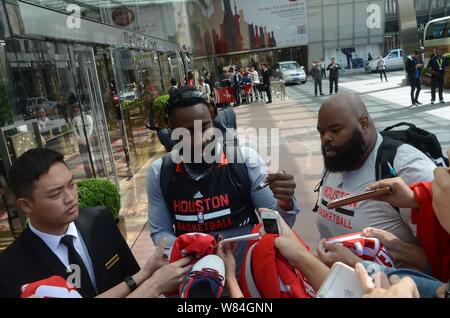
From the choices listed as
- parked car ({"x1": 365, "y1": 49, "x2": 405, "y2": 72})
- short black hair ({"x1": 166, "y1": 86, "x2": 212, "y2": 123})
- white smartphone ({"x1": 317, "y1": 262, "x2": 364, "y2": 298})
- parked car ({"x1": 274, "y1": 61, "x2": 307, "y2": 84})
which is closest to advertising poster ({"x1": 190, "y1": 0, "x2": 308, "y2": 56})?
parked car ({"x1": 274, "y1": 61, "x2": 307, "y2": 84})

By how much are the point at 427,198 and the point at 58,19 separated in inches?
184

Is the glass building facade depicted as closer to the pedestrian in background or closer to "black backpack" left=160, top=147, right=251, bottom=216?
"black backpack" left=160, top=147, right=251, bottom=216

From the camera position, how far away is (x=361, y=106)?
1932 mm

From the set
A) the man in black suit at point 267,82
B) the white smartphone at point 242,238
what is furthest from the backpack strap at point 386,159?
the man in black suit at point 267,82

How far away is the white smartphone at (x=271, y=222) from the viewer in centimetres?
149

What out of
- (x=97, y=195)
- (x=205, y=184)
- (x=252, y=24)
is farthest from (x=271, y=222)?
(x=252, y=24)

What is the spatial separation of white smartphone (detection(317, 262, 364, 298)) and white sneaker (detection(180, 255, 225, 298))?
38 centimetres

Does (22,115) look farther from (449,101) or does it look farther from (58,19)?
(449,101)

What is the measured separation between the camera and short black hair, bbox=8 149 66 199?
1.53 metres

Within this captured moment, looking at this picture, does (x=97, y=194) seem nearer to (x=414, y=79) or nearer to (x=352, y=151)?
(x=352, y=151)

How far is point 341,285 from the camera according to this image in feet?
3.18

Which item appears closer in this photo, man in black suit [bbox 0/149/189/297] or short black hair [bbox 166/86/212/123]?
man in black suit [bbox 0/149/189/297]

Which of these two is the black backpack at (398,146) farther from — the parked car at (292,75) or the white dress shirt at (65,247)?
the parked car at (292,75)

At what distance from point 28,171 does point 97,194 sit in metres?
2.28
